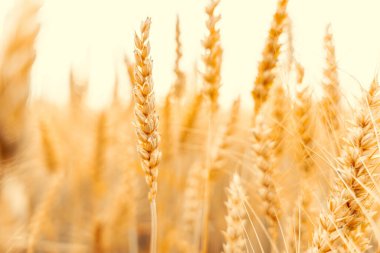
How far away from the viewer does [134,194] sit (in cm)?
141

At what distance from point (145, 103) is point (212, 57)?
37cm

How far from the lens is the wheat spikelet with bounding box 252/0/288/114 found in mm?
842

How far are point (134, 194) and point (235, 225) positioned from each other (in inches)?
29.2

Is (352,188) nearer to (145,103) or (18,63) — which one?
(145,103)

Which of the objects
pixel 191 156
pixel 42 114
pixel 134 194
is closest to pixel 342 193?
pixel 134 194

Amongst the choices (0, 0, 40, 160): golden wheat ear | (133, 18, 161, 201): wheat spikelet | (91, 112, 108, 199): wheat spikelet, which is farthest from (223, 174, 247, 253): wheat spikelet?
(91, 112, 108, 199): wheat spikelet

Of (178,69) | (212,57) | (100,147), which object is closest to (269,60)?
(212,57)

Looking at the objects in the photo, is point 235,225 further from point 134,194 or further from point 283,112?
point 134,194

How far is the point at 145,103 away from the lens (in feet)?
1.90

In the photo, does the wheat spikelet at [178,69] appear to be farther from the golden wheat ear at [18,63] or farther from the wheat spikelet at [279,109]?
the golden wheat ear at [18,63]

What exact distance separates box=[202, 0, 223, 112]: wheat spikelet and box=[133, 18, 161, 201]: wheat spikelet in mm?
317

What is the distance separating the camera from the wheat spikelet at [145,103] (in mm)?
563

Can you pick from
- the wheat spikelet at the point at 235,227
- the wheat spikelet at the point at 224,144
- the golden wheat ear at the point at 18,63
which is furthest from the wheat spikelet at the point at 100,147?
the golden wheat ear at the point at 18,63

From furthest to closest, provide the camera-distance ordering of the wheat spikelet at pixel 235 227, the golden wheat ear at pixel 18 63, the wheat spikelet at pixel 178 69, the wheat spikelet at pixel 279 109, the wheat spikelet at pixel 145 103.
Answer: the wheat spikelet at pixel 178 69 → the wheat spikelet at pixel 279 109 → the wheat spikelet at pixel 235 227 → the wheat spikelet at pixel 145 103 → the golden wheat ear at pixel 18 63
